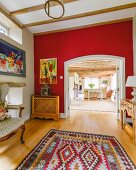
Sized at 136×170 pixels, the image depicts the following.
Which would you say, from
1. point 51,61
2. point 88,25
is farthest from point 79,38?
point 51,61

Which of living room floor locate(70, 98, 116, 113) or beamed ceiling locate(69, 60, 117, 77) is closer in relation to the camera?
living room floor locate(70, 98, 116, 113)

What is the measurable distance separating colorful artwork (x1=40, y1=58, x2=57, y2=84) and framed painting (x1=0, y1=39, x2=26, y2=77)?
0.73m

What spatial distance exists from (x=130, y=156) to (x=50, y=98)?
2723 mm

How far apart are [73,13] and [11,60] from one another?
2.14 meters

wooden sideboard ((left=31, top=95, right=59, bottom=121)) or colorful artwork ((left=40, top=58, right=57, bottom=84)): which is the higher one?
colorful artwork ((left=40, top=58, right=57, bottom=84))

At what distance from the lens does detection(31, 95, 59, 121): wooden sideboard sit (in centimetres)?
394

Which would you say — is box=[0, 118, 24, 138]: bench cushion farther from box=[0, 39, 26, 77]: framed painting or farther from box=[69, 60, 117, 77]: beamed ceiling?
box=[69, 60, 117, 77]: beamed ceiling

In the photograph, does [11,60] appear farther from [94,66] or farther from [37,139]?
[94,66]

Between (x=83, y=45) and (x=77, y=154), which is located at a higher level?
(x=83, y=45)

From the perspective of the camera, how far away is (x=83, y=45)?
4.02 metres

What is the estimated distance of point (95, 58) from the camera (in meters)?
3.92

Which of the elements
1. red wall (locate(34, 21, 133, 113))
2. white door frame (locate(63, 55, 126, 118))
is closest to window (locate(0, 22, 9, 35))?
red wall (locate(34, 21, 133, 113))

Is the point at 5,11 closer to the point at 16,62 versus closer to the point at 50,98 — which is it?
the point at 16,62

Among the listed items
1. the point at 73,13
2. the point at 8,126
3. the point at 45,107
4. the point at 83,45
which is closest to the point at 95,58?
the point at 83,45
